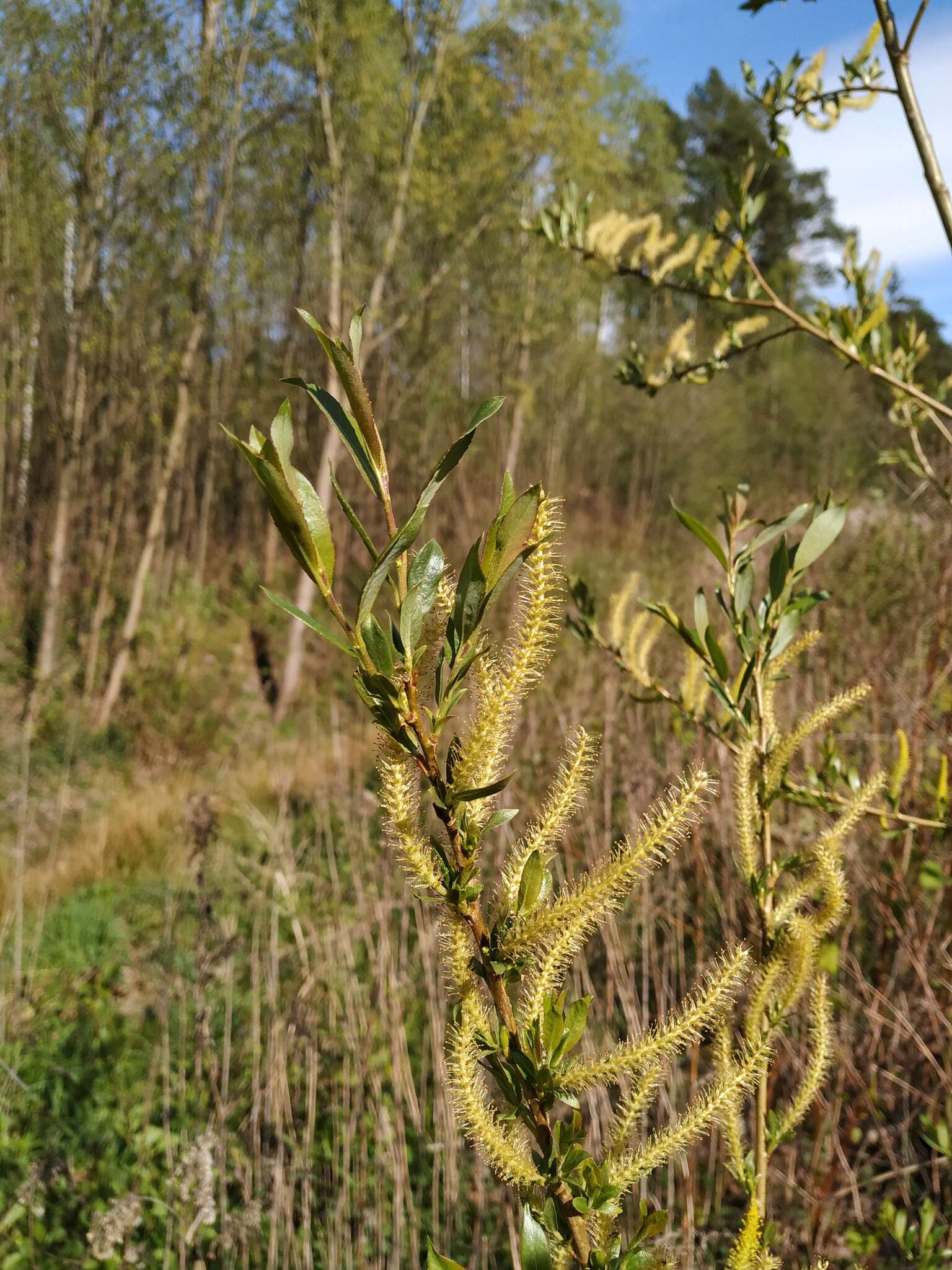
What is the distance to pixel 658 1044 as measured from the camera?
405 millimetres

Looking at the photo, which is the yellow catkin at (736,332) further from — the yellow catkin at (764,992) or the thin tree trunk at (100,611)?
the thin tree trunk at (100,611)

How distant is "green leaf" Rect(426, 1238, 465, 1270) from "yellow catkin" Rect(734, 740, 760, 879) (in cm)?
32

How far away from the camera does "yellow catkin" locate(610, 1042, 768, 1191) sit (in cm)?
42

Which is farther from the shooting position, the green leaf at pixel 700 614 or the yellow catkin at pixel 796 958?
the green leaf at pixel 700 614

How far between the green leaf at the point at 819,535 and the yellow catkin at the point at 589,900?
1.26 feet

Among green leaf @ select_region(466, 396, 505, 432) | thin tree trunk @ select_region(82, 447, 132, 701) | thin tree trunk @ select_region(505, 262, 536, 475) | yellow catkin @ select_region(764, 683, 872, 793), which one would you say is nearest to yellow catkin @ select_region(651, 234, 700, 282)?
yellow catkin @ select_region(764, 683, 872, 793)

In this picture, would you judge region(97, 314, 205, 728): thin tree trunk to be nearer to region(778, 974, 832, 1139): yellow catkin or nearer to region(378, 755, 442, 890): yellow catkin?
region(778, 974, 832, 1139): yellow catkin

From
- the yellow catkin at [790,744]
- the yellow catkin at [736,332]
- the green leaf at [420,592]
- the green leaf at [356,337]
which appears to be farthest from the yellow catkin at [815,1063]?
the yellow catkin at [736,332]

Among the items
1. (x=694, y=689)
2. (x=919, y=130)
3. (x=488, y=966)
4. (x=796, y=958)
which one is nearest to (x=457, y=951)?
(x=488, y=966)

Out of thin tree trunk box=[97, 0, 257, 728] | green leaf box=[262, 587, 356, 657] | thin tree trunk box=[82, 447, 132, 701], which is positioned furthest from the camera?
thin tree trunk box=[82, 447, 132, 701]

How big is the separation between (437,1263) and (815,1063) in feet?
1.23

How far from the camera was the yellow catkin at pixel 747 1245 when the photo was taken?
44 centimetres

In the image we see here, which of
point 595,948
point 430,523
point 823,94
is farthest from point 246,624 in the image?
point 823,94

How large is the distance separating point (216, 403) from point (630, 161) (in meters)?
13.1
